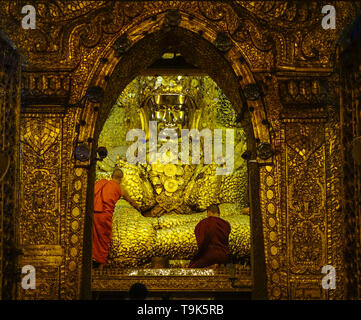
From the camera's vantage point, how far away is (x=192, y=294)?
790 centimetres

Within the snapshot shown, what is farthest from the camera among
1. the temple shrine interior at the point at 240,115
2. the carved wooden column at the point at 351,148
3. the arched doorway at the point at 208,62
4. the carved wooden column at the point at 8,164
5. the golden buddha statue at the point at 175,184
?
the golden buddha statue at the point at 175,184

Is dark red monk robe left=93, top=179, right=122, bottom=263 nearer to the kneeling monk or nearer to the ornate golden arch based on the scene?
the kneeling monk

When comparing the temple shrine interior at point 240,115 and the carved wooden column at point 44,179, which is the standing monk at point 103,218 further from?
the carved wooden column at point 44,179

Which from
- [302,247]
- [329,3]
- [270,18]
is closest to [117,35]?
[270,18]

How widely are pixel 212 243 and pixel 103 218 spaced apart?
4.43 ft

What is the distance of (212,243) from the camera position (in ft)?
28.5

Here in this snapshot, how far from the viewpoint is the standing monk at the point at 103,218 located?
8.66 meters

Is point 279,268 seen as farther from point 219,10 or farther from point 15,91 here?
point 15,91

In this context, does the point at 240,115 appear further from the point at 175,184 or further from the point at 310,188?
the point at 175,184

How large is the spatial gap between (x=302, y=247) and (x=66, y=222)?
2097 millimetres

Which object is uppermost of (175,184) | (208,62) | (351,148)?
(208,62)

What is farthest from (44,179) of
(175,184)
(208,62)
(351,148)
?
(175,184)

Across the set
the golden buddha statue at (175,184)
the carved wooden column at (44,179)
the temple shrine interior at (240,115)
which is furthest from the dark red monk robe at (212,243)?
the carved wooden column at (44,179)

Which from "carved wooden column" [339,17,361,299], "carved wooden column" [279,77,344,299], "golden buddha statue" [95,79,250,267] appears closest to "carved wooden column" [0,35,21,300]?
"carved wooden column" [279,77,344,299]
